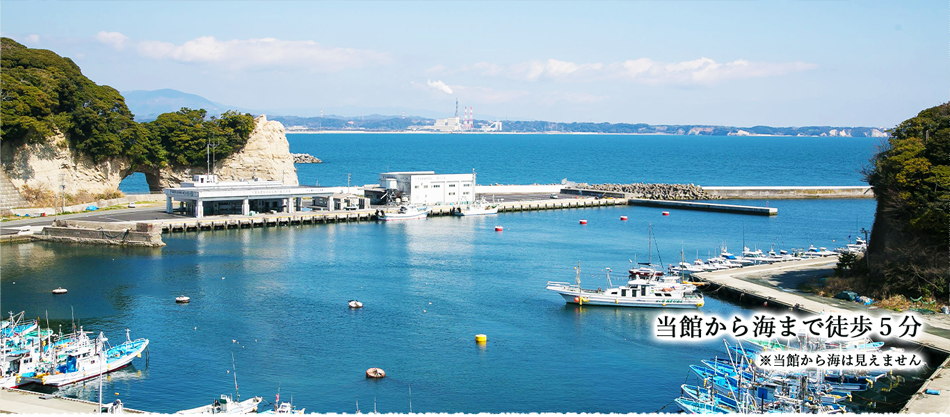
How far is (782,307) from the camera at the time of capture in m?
42.1

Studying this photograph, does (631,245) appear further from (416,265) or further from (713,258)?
(416,265)

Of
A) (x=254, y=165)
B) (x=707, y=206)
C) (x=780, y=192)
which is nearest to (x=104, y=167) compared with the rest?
(x=254, y=165)

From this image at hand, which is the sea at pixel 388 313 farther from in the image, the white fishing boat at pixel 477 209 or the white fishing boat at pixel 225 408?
the white fishing boat at pixel 477 209

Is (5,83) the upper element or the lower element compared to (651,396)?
upper

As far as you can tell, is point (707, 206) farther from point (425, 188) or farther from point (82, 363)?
point (82, 363)

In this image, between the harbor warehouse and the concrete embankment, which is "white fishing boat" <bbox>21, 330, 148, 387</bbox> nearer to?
the concrete embankment

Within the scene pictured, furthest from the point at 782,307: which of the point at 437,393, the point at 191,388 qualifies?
the point at 191,388

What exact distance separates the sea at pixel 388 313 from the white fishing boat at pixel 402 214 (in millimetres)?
3059

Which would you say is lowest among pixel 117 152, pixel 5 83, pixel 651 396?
pixel 651 396

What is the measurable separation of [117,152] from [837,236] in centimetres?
7219

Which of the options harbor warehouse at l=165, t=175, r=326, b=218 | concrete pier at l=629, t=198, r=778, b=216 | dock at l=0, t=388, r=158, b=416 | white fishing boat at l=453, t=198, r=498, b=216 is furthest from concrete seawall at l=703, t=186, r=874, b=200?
dock at l=0, t=388, r=158, b=416

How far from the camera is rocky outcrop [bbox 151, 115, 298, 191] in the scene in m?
92.2

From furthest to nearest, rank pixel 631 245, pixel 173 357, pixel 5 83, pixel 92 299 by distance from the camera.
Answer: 1. pixel 5 83
2. pixel 631 245
3. pixel 92 299
4. pixel 173 357

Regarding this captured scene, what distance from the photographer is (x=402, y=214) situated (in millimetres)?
85062
